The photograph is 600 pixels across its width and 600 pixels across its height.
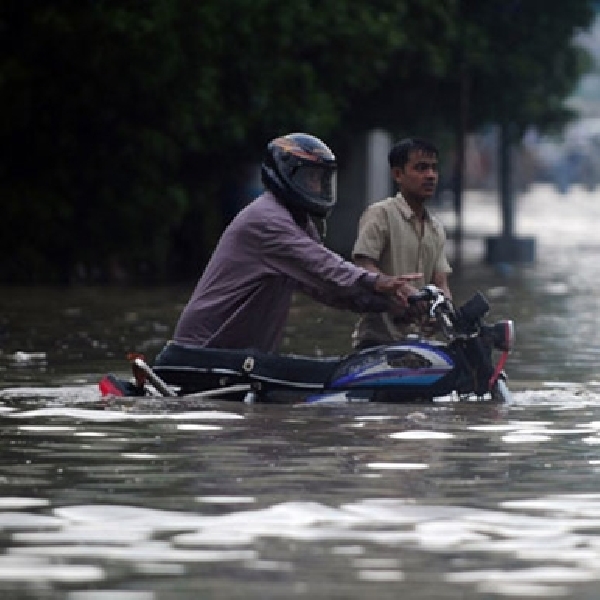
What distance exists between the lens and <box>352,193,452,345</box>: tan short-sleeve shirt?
16.4m

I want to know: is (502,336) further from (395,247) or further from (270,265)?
(270,265)

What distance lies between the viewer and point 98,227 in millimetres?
34844

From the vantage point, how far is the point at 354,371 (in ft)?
52.0

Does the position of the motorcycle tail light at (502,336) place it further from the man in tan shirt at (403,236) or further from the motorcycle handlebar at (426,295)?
the man in tan shirt at (403,236)

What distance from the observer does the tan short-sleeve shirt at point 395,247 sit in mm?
16438

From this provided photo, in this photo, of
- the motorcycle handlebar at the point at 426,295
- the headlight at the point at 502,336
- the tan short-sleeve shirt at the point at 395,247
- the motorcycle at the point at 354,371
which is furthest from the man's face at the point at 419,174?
the motorcycle handlebar at the point at 426,295

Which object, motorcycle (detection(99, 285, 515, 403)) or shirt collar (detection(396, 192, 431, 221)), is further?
shirt collar (detection(396, 192, 431, 221))

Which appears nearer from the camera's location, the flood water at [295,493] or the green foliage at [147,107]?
the flood water at [295,493]

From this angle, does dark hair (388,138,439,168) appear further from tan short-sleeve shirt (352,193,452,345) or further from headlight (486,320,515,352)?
headlight (486,320,515,352)

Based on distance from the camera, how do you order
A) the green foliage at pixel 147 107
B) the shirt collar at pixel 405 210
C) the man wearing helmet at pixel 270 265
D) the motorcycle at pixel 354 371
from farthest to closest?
the green foliage at pixel 147 107
the shirt collar at pixel 405 210
the man wearing helmet at pixel 270 265
the motorcycle at pixel 354 371

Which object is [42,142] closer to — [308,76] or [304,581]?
[308,76]

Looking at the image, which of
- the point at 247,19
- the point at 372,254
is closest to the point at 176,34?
the point at 247,19

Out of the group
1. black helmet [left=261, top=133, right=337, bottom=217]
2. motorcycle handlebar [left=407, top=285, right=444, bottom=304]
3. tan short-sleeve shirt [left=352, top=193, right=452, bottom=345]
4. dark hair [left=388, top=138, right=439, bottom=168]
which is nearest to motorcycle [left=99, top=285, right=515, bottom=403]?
motorcycle handlebar [left=407, top=285, right=444, bottom=304]

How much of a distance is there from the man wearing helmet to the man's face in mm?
676
